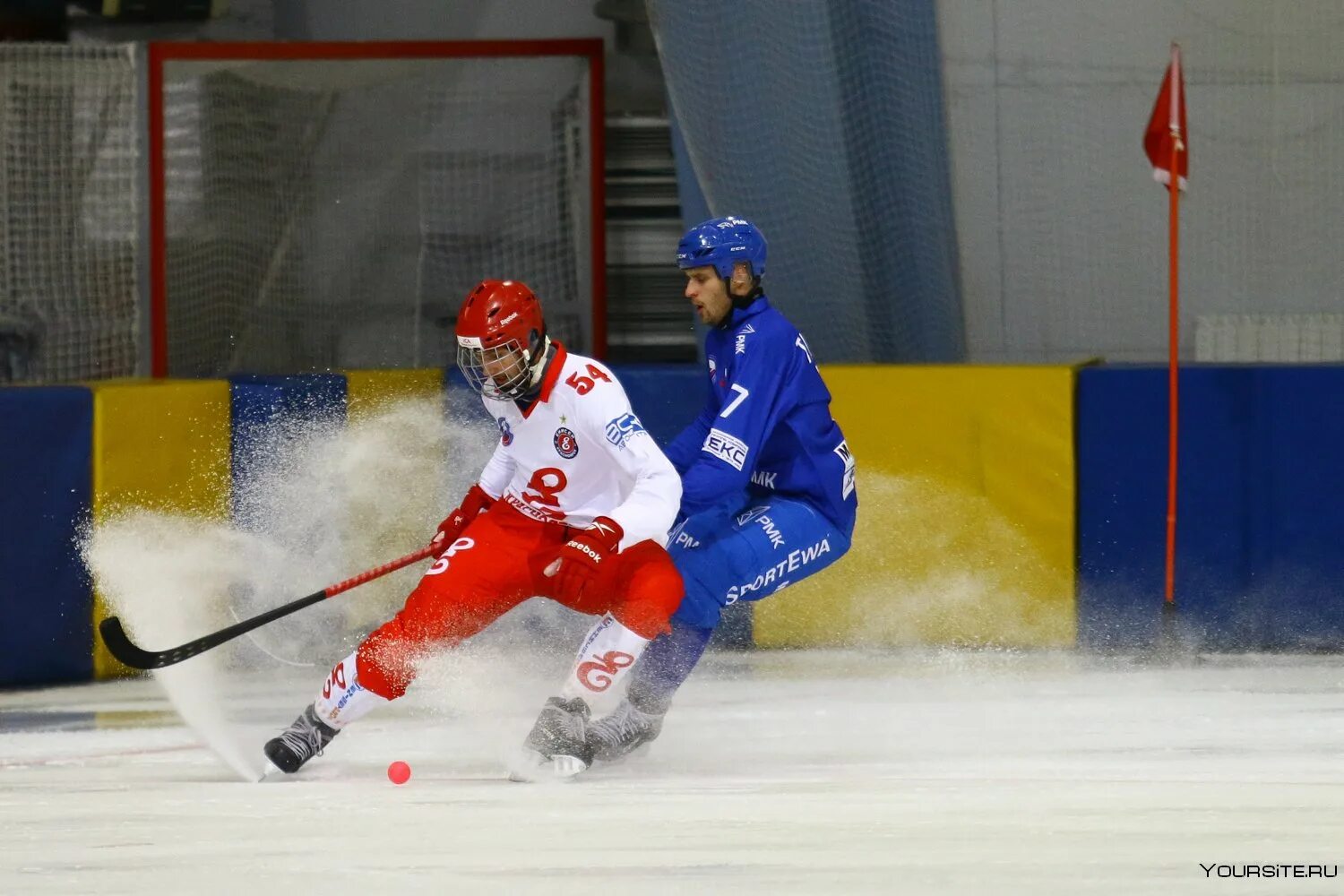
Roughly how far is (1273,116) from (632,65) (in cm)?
321

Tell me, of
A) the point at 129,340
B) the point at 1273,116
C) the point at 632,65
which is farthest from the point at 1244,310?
the point at 129,340

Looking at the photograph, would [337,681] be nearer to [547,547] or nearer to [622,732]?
[547,547]

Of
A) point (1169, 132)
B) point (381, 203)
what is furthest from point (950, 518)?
point (381, 203)

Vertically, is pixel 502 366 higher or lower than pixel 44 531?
higher

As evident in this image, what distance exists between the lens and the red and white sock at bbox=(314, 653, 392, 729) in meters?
4.98

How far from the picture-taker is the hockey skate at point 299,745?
5066mm

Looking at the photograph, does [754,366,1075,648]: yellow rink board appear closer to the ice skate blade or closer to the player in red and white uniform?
the player in red and white uniform

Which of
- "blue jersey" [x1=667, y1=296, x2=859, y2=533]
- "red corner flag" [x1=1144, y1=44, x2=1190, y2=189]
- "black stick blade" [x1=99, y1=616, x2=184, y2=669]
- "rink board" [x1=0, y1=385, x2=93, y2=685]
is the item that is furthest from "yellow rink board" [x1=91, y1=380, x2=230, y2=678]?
"red corner flag" [x1=1144, y1=44, x2=1190, y2=189]

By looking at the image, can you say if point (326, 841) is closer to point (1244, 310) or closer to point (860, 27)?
point (860, 27)

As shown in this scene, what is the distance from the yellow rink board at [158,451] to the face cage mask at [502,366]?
7.35ft

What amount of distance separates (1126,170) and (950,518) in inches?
114

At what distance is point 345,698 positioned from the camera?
5000mm

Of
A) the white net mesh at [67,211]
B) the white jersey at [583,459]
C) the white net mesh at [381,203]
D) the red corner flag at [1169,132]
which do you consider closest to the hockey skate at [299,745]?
the white jersey at [583,459]

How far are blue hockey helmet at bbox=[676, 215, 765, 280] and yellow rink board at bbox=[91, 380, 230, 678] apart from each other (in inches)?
96.7
